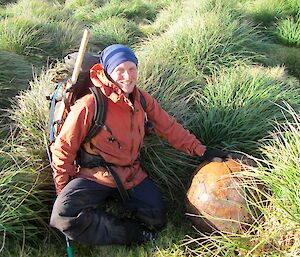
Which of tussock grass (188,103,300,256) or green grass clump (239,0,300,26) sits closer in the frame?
tussock grass (188,103,300,256)

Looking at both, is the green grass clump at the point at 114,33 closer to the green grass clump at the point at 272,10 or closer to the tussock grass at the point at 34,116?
the green grass clump at the point at 272,10

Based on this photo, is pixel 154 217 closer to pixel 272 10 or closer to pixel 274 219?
pixel 274 219

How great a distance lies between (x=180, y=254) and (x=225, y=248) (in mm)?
358

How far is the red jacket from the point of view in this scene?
11.2 ft

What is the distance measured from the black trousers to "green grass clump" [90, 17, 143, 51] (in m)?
4.43

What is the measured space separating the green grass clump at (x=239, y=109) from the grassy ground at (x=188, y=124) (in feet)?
0.04

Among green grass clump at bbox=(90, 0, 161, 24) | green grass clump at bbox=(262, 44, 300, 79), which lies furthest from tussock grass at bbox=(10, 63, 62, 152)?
green grass clump at bbox=(90, 0, 161, 24)

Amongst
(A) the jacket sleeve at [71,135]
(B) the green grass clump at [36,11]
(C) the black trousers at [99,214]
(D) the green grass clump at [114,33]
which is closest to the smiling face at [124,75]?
(A) the jacket sleeve at [71,135]

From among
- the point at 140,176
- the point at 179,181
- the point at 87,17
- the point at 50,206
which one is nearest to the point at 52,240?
the point at 50,206

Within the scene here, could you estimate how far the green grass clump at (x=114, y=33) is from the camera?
26.7 ft

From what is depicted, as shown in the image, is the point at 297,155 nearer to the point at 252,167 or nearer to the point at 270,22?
the point at 252,167

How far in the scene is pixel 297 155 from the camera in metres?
3.33

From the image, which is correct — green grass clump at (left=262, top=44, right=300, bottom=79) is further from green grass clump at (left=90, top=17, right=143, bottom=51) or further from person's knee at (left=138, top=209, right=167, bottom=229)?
person's knee at (left=138, top=209, right=167, bottom=229)

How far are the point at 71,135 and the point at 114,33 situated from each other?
544 cm
